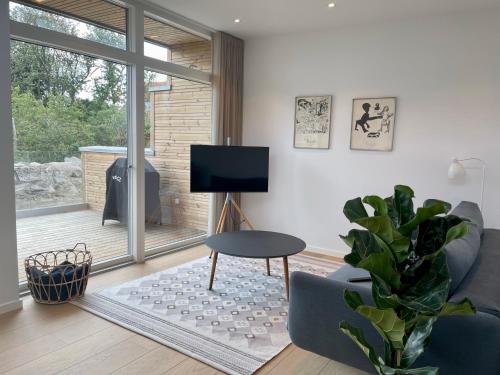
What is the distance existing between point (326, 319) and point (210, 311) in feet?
4.03

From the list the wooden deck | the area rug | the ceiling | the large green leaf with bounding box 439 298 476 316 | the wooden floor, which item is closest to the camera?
the large green leaf with bounding box 439 298 476 316

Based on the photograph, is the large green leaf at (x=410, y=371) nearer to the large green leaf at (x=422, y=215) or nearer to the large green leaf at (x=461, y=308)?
the large green leaf at (x=461, y=308)

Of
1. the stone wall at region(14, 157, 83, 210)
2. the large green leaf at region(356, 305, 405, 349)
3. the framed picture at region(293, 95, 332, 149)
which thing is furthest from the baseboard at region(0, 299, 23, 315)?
the framed picture at region(293, 95, 332, 149)

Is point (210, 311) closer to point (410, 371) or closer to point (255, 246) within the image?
point (255, 246)

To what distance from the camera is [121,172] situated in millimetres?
3984

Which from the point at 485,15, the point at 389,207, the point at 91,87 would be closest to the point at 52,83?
the point at 91,87

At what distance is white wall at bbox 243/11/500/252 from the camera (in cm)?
373

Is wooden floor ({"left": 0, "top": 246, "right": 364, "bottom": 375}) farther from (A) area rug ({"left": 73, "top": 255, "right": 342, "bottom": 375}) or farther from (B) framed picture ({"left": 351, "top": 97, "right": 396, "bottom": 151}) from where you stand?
(B) framed picture ({"left": 351, "top": 97, "right": 396, "bottom": 151})

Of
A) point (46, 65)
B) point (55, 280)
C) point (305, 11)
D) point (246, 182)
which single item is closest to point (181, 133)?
point (246, 182)

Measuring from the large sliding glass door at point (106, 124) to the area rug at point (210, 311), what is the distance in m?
0.74

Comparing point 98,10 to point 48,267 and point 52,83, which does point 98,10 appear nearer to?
point 52,83

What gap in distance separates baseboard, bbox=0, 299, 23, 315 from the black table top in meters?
1.53

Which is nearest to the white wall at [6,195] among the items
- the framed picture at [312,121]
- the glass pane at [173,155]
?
the glass pane at [173,155]

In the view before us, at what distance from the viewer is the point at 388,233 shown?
4.64 ft
